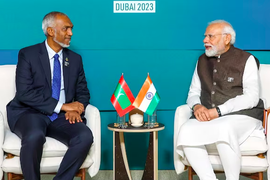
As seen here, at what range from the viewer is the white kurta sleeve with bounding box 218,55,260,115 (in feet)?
12.5

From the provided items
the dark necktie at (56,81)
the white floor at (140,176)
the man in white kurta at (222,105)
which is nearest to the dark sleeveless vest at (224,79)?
the man in white kurta at (222,105)

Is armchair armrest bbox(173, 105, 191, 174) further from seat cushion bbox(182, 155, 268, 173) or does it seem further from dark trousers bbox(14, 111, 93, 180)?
dark trousers bbox(14, 111, 93, 180)

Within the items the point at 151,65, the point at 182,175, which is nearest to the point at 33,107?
the point at 151,65

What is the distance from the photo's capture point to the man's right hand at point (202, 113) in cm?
377

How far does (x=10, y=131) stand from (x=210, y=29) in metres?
1.79

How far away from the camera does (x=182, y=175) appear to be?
4535 mm

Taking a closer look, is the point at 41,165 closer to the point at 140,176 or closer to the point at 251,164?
the point at 140,176

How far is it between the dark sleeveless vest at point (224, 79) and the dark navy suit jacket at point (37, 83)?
99cm

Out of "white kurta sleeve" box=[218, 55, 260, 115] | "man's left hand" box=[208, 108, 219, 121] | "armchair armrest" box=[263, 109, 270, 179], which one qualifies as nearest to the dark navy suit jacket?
"man's left hand" box=[208, 108, 219, 121]

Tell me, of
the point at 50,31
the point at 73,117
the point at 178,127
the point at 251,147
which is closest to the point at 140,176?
the point at 178,127

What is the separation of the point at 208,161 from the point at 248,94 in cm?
64

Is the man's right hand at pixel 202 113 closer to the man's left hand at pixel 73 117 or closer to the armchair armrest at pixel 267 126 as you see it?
the armchair armrest at pixel 267 126

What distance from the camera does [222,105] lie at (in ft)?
12.5

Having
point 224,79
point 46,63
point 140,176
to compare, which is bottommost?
point 140,176
